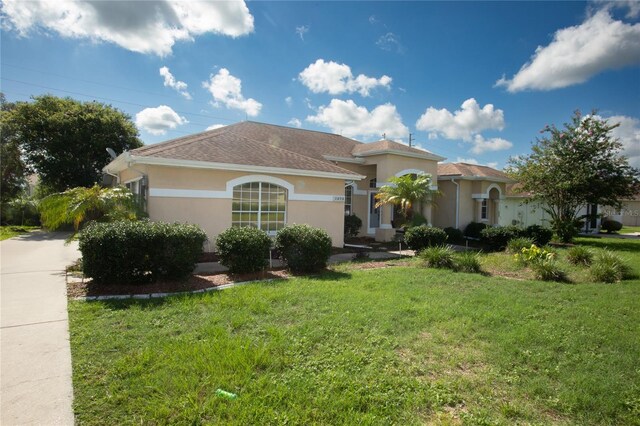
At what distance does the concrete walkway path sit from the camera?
362cm

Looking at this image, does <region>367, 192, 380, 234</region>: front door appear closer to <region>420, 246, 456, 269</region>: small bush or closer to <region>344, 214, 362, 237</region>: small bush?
<region>344, 214, 362, 237</region>: small bush

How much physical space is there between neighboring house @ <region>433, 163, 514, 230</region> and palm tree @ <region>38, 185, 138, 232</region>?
1782 centimetres

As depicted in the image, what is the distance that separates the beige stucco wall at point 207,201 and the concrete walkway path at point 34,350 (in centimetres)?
350

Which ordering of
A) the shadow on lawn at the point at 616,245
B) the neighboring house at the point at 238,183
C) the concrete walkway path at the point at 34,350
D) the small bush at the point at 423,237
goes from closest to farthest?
the concrete walkway path at the point at 34,350, the neighboring house at the point at 238,183, the small bush at the point at 423,237, the shadow on lawn at the point at 616,245

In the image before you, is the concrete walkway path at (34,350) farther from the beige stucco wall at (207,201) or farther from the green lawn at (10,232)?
the green lawn at (10,232)

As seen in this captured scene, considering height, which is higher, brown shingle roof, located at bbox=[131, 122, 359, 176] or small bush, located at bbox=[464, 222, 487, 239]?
brown shingle roof, located at bbox=[131, 122, 359, 176]

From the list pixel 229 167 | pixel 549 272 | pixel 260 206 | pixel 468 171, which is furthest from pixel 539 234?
pixel 229 167

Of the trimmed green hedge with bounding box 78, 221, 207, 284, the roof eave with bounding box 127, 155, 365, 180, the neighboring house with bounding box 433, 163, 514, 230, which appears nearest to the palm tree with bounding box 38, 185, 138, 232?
the roof eave with bounding box 127, 155, 365, 180

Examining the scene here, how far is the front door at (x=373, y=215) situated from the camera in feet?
67.1

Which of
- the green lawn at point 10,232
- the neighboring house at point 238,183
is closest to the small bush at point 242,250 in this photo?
the neighboring house at point 238,183

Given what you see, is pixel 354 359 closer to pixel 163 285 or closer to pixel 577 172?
pixel 163 285

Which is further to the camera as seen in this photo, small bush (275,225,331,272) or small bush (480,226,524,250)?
small bush (480,226,524,250)

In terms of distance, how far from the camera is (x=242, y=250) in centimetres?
946

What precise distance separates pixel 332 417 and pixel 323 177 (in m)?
11.9
